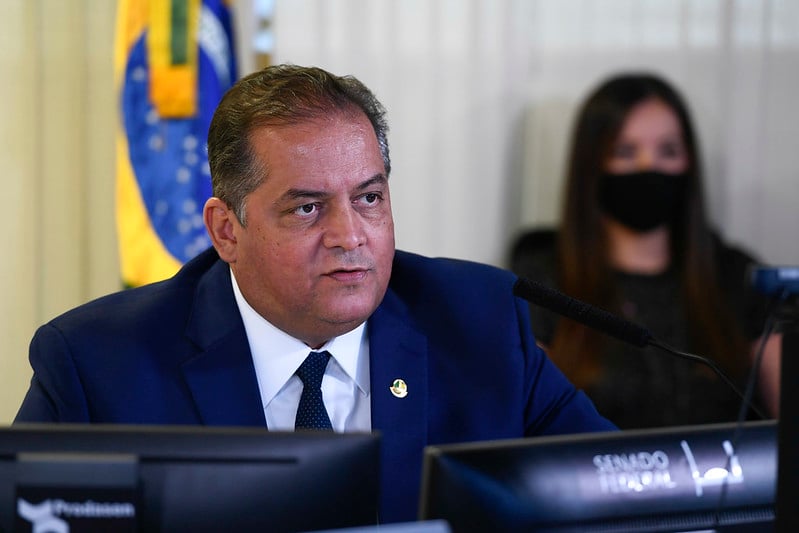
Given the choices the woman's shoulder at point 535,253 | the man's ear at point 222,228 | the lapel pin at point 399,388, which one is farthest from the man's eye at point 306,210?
the woman's shoulder at point 535,253

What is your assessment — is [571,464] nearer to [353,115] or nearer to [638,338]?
[638,338]

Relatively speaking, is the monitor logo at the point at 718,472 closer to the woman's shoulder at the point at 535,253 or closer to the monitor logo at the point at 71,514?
the monitor logo at the point at 71,514

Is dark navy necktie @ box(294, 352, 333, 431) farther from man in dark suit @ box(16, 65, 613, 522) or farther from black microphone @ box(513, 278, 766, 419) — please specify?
black microphone @ box(513, 278, 766, 419)

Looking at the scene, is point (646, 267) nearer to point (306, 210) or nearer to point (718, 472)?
point (306, 210)

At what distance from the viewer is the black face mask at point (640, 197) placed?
117 inches

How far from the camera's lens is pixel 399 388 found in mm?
1667

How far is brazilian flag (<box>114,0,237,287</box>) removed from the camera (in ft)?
9.35

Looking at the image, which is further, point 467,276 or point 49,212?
point 49,212

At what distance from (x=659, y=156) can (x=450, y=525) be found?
2.21m

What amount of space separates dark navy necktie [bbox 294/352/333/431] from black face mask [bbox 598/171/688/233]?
152 centimetres

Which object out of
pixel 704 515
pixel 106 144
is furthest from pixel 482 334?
pixel 106 144

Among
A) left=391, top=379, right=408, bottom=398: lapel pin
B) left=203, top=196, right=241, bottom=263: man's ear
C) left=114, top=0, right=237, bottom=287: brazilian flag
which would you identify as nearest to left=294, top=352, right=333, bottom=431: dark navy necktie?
left=391, top=379, right=408, bottom=398: lapel pin

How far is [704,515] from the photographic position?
42.4 inches

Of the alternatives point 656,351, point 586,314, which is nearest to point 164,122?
point 656,351
